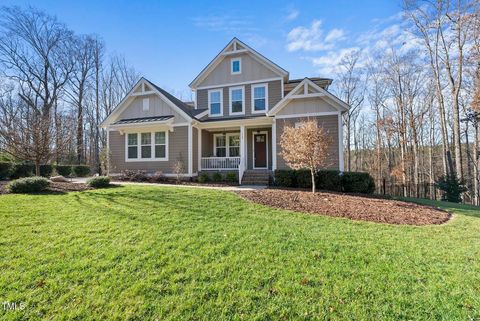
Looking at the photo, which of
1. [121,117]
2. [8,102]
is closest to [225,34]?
[121,117]

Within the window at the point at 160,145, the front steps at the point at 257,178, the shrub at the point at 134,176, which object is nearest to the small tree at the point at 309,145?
the front steps at the point at 257,178

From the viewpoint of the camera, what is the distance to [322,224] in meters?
5.66

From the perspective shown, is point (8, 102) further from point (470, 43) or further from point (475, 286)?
point (470, 43)

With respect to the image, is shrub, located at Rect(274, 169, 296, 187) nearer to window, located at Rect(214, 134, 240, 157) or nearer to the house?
the house

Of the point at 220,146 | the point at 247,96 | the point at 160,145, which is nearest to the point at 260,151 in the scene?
the point at 220,146

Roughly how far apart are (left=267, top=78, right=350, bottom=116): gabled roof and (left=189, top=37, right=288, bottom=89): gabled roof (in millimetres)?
2784

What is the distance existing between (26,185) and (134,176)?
5497 mm

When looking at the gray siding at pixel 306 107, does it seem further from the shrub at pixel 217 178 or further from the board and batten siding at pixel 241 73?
the shrub at pixel 217 178

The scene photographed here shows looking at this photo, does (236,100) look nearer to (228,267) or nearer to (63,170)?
(228,267)

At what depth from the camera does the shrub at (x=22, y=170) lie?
14430 millimetres

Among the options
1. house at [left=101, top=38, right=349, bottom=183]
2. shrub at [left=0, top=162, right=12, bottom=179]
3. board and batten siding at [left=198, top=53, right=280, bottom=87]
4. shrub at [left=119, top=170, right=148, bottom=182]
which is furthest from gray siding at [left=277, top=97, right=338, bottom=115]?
shrub at [left=0, top=162, right=12, bottom=179]

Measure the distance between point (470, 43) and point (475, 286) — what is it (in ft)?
66.4

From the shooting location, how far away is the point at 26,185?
8102mm

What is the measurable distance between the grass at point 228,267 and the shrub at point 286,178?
5.61 meters
